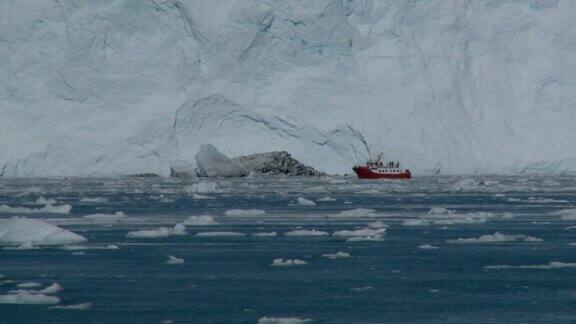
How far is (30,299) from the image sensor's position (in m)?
8.26

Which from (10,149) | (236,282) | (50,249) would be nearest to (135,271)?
(236,282)

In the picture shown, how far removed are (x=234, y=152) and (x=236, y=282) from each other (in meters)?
26.7

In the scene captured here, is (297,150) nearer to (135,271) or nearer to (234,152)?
(234,152)

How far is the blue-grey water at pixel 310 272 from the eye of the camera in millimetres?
7805

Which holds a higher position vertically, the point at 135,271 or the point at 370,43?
the point at 370,43

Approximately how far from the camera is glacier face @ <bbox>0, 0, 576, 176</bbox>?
34.2 metres

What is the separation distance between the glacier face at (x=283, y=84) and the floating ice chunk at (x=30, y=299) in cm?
2538

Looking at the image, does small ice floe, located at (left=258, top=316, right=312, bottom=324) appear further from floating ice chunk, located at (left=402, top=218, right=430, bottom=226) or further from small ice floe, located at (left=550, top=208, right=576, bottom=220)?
small ice floe, located at (left=550, top=208, right=576, bottom=220)

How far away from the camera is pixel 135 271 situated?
1005 cm

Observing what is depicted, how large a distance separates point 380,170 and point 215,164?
5213 millimetres

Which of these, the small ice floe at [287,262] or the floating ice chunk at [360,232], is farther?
the floating ice chunk at [360,232]

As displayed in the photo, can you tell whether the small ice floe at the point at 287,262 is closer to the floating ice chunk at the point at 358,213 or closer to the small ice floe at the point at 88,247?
the small ice floe at the point at 88,247

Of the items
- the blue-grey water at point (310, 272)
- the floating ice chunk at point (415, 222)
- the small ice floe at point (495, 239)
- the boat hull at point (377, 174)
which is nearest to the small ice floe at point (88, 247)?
the blue-grey water at point (310, 272)

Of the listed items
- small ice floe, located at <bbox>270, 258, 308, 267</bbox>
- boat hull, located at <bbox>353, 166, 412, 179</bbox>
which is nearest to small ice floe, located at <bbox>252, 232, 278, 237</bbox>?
small ice floe, located at <bbox>270, 258, 308, 267</bbox>
